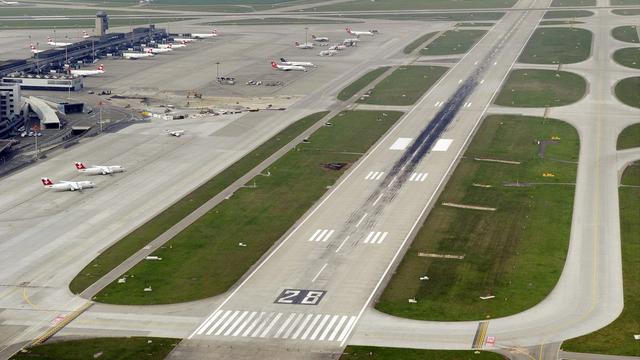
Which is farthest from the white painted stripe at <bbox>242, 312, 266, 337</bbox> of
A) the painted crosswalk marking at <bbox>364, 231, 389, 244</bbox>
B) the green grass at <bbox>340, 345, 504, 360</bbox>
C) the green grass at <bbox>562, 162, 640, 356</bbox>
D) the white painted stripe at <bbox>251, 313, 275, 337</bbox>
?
the green grass at <bbox>562, 162, 640, 356</bbox>

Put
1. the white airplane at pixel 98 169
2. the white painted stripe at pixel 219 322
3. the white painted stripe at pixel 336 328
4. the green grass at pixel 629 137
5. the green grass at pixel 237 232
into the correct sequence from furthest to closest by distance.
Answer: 1. the green grass at pixel 629 137
2. the white airplane at pixel 98 169
3. the green grass at pixel 237 232
4. the white painted stripe at pixel 219 322
5. the white painted stripe at pixel 336 328

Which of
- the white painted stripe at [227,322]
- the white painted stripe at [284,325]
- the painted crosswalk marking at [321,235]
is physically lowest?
the painted crosswalk marking at [321,235]

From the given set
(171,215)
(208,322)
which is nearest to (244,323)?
(208,322)

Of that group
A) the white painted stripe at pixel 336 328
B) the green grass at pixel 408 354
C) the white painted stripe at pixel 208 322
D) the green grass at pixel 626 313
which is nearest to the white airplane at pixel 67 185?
the white painted stripe at pixel 208 322

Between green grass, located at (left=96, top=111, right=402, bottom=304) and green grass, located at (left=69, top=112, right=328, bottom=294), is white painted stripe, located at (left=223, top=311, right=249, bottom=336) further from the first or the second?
green grass, located at (left=69, top=112, right=328, bottom=294)

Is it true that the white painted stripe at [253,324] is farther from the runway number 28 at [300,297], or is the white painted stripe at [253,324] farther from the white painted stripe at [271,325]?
the runway number 28 at [300,297]

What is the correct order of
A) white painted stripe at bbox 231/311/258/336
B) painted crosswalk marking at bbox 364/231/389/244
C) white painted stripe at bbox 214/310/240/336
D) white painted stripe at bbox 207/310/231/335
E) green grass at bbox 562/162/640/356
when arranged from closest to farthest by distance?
green grass at bbox 562/162/640/356
white painted stripe at bbox 231/311/258/336
white painted stripe at bbox 214/310/240/336
white painted stripe at bbox 207/310/231/335
painted crosswalk marking at bbox 364/231/389/244

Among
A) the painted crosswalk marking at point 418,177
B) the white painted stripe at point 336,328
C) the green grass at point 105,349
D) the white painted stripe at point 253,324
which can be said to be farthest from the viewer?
the painted crosswalk marking at point 418,177
